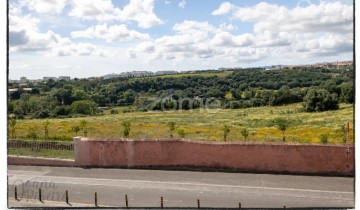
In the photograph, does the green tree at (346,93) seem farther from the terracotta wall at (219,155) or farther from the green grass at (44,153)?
the green grass at (44,153)

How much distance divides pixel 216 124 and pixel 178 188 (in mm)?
22170

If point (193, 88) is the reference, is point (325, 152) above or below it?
below

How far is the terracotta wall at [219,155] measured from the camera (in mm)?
14875

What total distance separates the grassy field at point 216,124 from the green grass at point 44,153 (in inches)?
134

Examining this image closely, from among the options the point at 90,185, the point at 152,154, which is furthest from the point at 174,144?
the point at 90,185

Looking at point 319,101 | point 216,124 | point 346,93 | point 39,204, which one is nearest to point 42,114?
point 216,124

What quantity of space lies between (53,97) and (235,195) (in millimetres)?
34084

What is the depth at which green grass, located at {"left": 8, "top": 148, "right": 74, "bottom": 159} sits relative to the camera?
1798cm

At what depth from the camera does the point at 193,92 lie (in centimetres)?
4856

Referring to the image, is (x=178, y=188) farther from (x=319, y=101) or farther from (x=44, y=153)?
(x=319, y=101)

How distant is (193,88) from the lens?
1959 inches

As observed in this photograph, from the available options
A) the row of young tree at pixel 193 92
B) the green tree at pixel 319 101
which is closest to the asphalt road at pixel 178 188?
the row of young tree at pixel 193 92

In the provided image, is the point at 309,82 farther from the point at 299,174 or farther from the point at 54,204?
the point at 54,204

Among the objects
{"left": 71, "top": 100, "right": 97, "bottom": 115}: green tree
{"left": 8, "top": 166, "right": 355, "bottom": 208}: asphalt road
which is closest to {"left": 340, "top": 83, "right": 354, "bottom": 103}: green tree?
{"left": 71, "top": 100, "right": 97, "bottom": 115}: green tree
